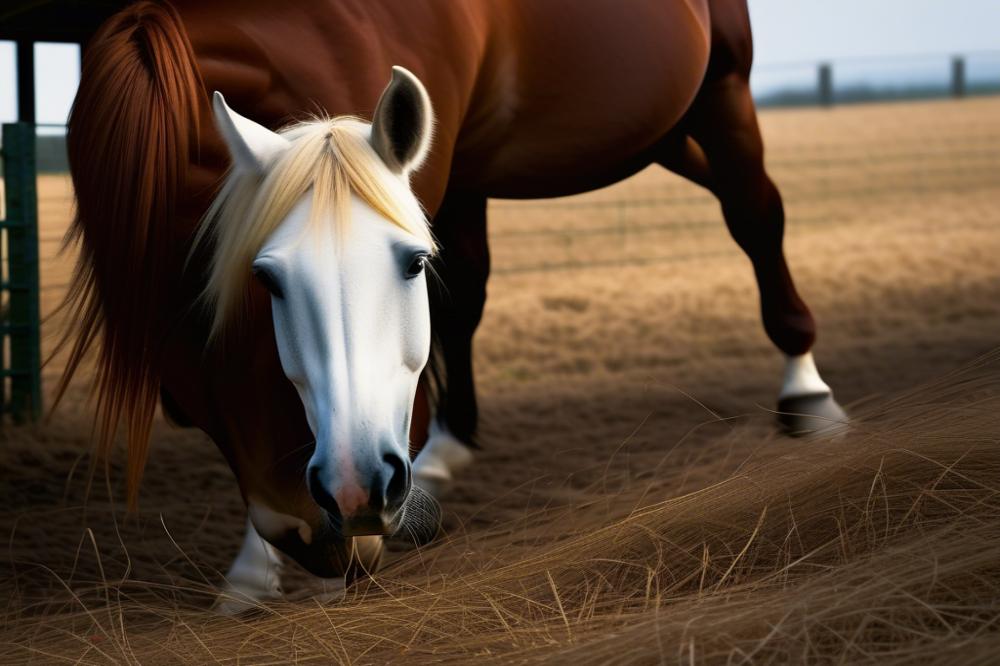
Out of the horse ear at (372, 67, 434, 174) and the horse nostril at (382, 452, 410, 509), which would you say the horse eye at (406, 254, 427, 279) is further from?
the horse nostril at (382, 452, 410, 509)

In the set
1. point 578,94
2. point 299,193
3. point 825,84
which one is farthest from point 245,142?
point 825,84

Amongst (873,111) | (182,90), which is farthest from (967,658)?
(873,111)

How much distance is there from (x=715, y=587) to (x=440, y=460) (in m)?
1.90

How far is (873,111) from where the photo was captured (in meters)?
20.6

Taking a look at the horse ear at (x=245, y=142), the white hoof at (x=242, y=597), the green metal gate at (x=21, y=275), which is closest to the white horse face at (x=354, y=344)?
the horse ear at (x=245, y=142)

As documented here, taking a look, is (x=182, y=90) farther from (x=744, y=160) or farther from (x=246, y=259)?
(x=744, y=160)

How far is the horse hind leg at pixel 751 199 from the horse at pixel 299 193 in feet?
2.12

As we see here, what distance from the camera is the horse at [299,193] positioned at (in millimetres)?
1851

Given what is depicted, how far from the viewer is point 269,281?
6.23ft

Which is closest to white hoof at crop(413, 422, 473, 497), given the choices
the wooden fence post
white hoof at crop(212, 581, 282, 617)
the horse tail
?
white hoof at crop(212, 581, 282, 617)

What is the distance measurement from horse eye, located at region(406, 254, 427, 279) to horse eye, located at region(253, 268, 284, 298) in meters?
0.22

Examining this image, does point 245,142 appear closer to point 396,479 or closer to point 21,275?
point 396,479

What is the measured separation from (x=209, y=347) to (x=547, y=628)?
33.4 inches

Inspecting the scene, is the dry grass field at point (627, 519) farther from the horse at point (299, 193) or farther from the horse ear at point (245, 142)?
the horse ear at point (245, 142)
